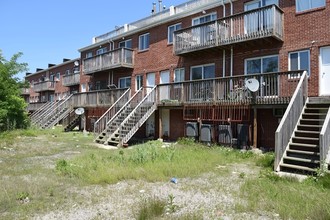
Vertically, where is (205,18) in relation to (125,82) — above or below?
above

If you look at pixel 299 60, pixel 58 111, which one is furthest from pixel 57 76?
pixel 299 60

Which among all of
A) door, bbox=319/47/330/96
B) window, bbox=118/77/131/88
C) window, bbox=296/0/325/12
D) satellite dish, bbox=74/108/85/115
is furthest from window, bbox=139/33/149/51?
door, bbox=319/47/330/96

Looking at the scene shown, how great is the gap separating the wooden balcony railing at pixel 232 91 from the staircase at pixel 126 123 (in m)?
0.81

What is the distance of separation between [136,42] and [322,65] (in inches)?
584

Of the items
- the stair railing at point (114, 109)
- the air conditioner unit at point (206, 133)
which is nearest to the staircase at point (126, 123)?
the stair railing at point (114, 109)

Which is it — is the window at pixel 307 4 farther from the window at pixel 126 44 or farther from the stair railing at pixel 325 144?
the window at pixel 126 44

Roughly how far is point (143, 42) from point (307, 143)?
16.2m

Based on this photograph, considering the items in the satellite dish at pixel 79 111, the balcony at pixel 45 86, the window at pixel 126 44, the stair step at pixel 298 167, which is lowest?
the stair step at pixel 298 167

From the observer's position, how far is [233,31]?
51.4 feet

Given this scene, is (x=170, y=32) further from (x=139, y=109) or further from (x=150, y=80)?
(x=139, y=109)

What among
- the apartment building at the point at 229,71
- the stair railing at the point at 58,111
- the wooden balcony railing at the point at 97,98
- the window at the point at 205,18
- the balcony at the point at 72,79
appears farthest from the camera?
the balcony at the point at 72,79

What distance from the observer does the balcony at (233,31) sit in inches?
555

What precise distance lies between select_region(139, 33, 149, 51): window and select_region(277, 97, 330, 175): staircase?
14.1 m

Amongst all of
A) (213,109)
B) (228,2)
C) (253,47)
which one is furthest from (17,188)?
(228,2)
